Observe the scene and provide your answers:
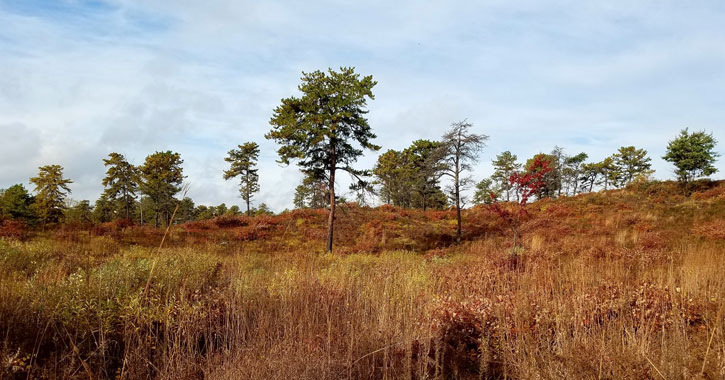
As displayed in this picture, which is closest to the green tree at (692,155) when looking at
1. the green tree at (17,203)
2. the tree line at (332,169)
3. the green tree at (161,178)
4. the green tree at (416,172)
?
the tree line at (332,169)

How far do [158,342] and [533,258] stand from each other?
10.9 m

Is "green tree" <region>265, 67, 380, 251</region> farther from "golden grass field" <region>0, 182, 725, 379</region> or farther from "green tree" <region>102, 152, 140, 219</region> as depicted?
"green tree" <region>102, 152, 140, 219</region>

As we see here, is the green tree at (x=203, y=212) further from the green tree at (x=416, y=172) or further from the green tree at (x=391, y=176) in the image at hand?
the green tree at (x=416, y=172)

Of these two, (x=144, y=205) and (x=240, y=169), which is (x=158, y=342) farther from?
(x=144, y=205)

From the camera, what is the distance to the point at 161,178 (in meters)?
41.0

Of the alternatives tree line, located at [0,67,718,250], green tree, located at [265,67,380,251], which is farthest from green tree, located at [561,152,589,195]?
green tree, located at [265,67,380,251]

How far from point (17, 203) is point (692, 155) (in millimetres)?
67475

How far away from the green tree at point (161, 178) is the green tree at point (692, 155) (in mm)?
51078

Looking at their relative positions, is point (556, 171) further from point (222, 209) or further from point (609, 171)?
point (222, 209)

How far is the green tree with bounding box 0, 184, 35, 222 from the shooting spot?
36188mm

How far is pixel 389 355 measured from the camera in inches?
161

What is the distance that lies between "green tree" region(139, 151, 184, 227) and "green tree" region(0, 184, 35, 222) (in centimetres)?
1079

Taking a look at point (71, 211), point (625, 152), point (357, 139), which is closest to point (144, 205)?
point (71, 211)

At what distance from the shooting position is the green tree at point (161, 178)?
3916 cm
